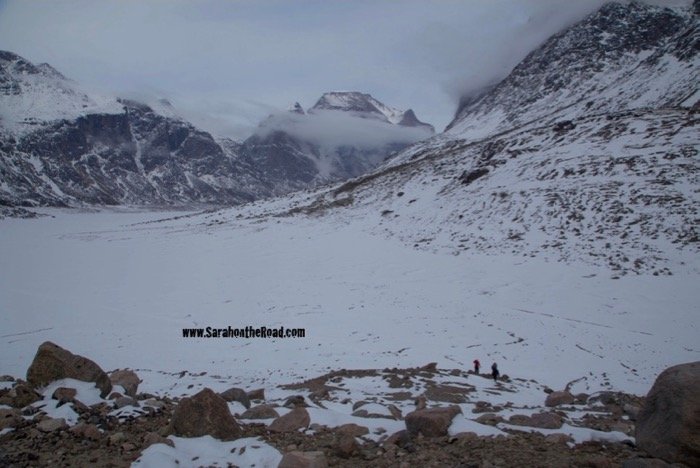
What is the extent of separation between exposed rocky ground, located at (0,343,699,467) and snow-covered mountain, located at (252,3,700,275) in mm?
18859

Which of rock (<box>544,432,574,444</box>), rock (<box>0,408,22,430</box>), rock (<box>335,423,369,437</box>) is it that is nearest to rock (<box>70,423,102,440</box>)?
rock (<box>0,408,22,430</box>)

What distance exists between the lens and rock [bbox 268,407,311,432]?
781cm

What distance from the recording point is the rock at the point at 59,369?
8.86m

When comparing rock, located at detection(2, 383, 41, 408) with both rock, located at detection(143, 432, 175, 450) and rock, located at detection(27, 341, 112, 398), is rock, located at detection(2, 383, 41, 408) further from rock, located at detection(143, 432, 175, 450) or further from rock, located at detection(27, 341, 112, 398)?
rock, located at detection(143, 432, 175, 450)

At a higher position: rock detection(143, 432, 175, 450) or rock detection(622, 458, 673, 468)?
rock detection(622, 458, 673, 468)

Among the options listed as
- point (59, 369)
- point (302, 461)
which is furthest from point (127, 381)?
point (302, 461)

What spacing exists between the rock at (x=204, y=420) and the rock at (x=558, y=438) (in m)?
5.24

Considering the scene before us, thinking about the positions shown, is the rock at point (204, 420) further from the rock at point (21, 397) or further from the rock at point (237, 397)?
the rock at point (21, 397)

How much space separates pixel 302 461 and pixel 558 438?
4.21 meters

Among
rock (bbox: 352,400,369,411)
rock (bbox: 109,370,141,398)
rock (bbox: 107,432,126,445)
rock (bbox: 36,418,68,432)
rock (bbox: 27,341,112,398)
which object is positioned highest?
rock (bbox: 27,341,112,398)

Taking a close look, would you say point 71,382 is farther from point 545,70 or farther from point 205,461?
point 545,70

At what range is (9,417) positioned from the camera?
7469 millimetres

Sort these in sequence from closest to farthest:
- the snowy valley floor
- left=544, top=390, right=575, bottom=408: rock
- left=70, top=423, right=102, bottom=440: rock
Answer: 1. left=70, top=423, right=102, bottom=440: rock
2. left=544, top=390, right=575, bottom=408: rock
3. the snowy valley floor

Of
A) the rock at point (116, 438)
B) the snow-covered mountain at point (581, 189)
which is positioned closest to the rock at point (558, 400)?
the rock at point (116, 438)
